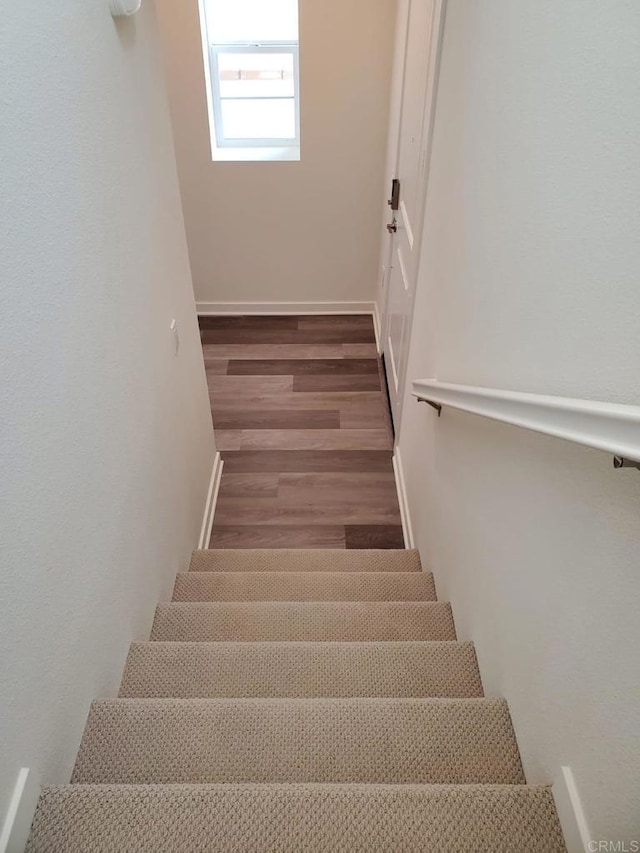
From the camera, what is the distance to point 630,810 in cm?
89

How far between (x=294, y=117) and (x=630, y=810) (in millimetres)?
4250

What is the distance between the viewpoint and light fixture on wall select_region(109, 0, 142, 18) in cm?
146

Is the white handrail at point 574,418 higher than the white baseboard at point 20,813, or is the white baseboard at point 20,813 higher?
the white handrail at point 574,418

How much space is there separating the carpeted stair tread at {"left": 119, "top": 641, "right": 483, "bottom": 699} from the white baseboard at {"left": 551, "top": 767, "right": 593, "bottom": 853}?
50 centimetres

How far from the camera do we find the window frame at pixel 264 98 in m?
3.90

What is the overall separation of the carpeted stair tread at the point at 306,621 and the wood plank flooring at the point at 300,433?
108 centimetres

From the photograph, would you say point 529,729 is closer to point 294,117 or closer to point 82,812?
point 82,812

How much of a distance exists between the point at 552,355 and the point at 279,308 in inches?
153

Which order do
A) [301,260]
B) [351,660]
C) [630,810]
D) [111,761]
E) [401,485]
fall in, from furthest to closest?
1. [301,260]
2. [401,485]
3. [351,660]
4. [111,761]
5. [630,810]

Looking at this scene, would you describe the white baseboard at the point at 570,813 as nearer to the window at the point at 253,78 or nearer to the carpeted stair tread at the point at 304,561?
the carpeted stair tread at the point at 304,561

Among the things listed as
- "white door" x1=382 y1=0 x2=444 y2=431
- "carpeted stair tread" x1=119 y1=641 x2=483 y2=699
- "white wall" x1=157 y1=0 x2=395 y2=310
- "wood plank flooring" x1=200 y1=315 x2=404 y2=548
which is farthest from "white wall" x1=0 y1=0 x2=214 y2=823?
"white wall" x1=157 y1=0 x2=395 y2=310

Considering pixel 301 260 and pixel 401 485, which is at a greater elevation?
pixel 301 260

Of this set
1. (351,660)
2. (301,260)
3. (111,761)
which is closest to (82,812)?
(111,761)

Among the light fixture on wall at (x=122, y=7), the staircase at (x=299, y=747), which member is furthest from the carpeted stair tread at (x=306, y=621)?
the light fixture on wall at (x=122, y=7)
